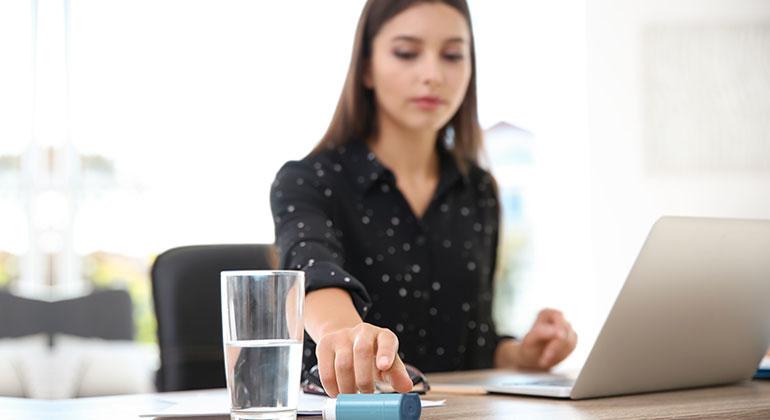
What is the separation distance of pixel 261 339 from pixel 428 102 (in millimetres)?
970

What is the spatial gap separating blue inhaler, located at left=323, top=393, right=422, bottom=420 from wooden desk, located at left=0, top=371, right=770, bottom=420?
7cm

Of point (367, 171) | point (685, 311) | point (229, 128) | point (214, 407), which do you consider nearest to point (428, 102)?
point (367, 171)

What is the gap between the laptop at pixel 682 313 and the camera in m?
0.73

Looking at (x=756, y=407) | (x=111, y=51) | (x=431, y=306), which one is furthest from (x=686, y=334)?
(x=111, y=51)

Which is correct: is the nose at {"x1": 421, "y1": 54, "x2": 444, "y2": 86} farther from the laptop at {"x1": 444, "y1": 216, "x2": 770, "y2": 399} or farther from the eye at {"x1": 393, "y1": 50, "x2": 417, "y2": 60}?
the laptop at {"x1": 444, "y1": 216, "x2": 770, "y2": 399}

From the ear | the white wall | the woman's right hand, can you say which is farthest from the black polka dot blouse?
the white wall

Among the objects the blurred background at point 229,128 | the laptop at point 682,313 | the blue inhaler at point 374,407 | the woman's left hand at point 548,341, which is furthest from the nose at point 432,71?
the blurred background at point 229,128

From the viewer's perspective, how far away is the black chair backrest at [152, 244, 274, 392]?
1.49 meters

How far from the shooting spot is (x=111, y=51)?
13.0 feet

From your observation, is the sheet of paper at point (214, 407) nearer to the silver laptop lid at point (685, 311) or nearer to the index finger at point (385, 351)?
the index finger at point (385, 351)

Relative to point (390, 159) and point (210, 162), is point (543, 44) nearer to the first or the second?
point (210, 162)

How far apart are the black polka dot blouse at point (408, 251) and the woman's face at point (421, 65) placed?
133 millimetres

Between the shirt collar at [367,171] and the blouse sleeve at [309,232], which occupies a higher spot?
the shirt collar at [367,171]

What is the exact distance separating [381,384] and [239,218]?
3364 mm
